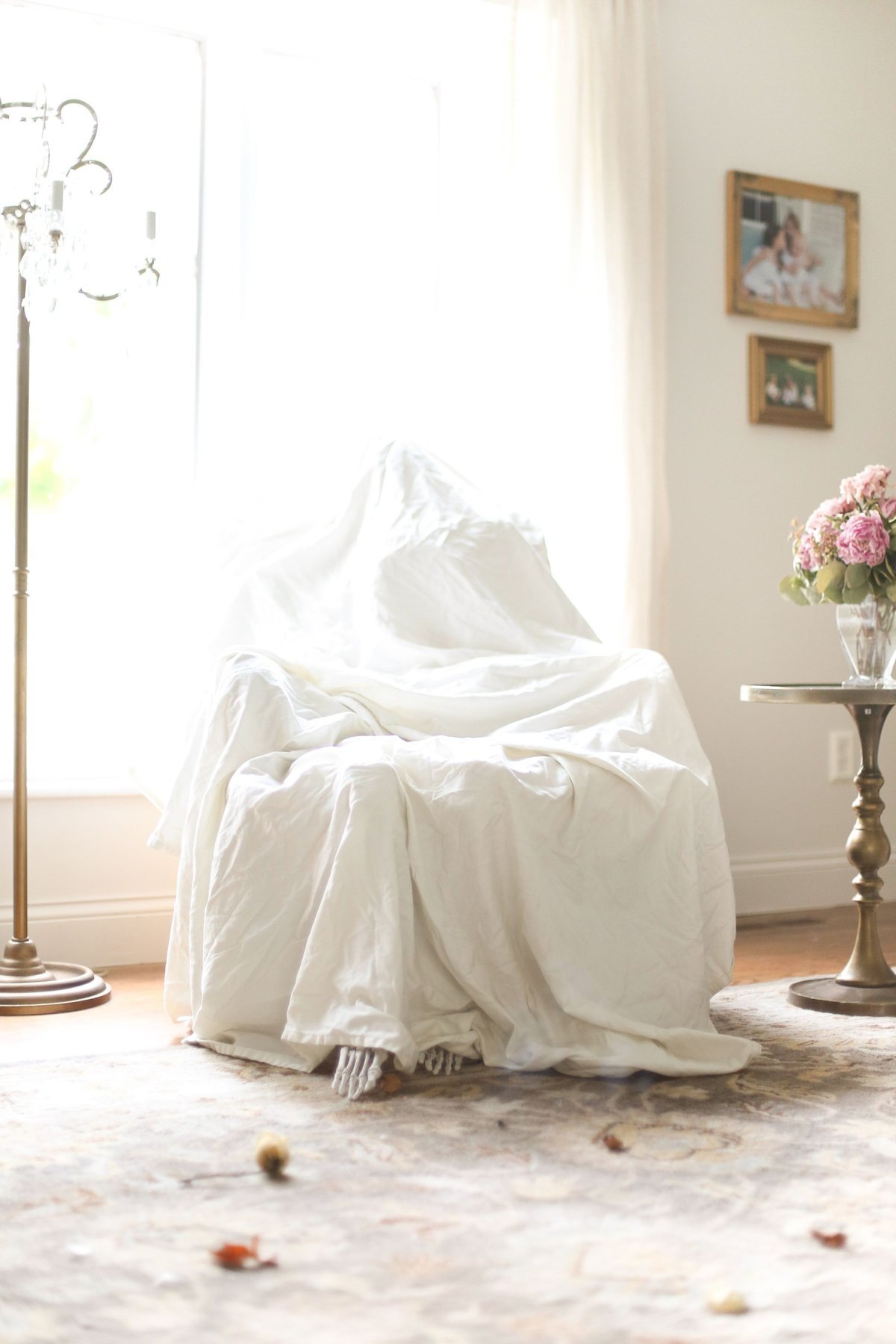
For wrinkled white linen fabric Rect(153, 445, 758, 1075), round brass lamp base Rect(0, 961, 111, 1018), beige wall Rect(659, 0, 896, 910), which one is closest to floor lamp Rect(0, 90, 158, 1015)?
round brass lamp base Rect(0, 961, 111, 1018)

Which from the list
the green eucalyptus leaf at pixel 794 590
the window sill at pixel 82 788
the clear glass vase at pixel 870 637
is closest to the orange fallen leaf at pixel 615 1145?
the clear glass vase at pixel 870 637

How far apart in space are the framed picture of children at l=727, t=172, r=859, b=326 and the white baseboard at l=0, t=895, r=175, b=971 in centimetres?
226

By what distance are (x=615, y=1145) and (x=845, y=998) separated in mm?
1044

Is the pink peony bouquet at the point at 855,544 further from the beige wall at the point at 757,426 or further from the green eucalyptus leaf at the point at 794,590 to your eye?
the beige wall at the point at 757,426

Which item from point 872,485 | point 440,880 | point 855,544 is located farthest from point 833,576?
point 440,880

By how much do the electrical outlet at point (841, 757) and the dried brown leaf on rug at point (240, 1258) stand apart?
2.90 metres

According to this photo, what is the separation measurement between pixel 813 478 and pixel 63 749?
2.23m

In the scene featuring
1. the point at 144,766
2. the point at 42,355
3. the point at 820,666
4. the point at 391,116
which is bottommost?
the point at 144,766

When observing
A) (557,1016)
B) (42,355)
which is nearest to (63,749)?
(42,355)

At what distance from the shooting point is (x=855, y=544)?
263cm

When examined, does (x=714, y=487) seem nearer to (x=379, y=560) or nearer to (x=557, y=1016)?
(x=379, y=560)

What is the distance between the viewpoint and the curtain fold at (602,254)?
3557 mm

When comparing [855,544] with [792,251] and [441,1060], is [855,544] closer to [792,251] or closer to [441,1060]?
[441,1060]

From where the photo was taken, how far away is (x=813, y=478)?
3986 mm
